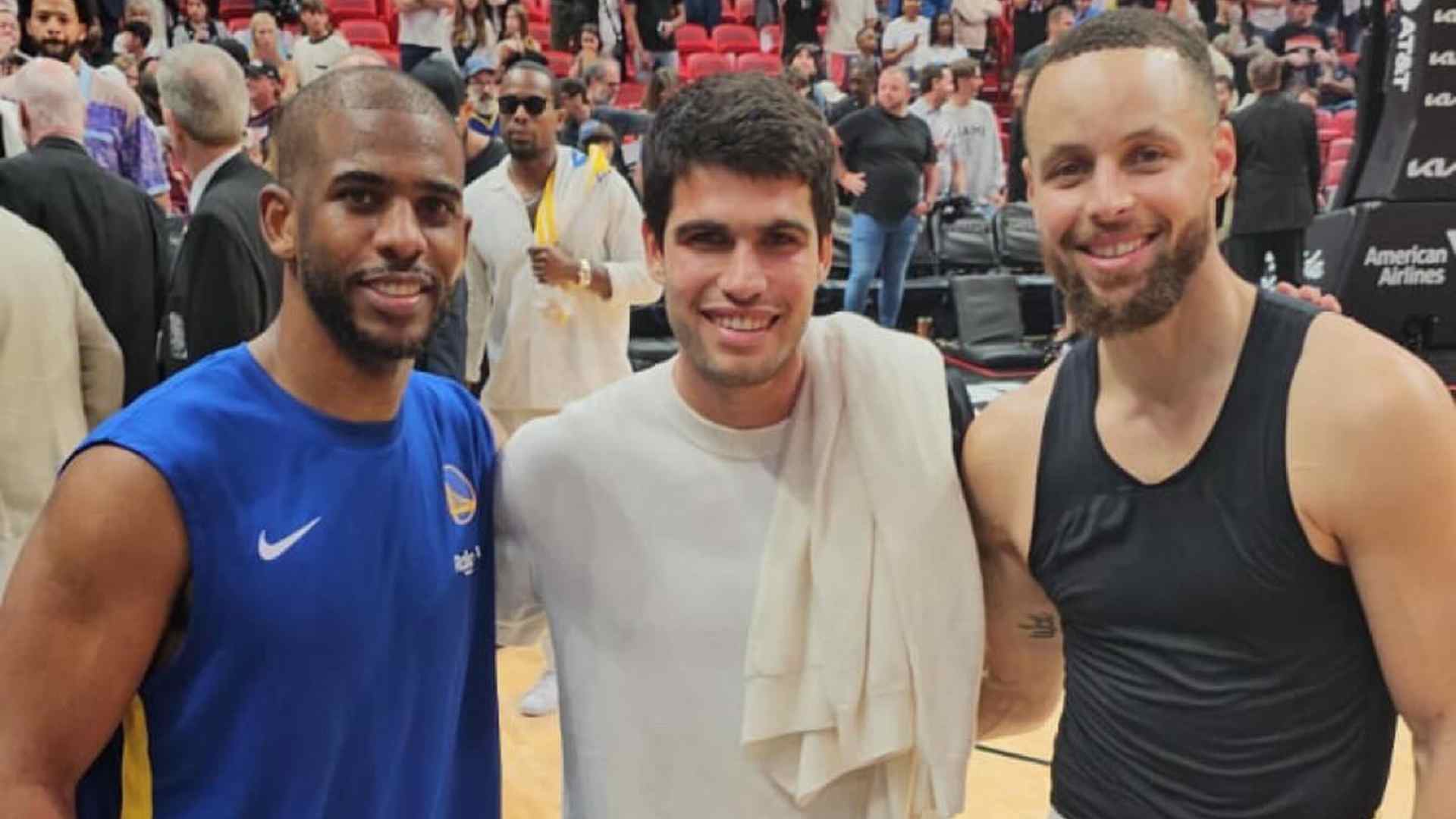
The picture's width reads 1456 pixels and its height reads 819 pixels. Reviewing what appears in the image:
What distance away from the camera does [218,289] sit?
125 inches

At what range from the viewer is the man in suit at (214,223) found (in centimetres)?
319

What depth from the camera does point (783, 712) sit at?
5.70 ft

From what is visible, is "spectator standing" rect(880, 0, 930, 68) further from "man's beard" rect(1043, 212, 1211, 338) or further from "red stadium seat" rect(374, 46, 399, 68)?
"man's beard" rect(1043, 212, 1211, 338)

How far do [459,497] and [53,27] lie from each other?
4.24 meters

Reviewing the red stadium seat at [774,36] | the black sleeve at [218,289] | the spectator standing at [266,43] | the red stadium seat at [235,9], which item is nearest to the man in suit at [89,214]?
the black sleeve at [218,289]

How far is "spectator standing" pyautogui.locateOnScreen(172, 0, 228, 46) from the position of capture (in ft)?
39.1

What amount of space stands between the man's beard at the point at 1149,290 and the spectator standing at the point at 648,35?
41.3ft

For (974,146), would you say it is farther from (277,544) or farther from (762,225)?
(277,544)

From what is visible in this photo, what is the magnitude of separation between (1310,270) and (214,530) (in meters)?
8.17

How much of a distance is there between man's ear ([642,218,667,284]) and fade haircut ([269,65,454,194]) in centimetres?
31

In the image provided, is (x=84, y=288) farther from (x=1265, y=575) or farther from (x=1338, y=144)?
(x=1338, y=144)

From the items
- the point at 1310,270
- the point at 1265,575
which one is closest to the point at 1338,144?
the point at 1310,270

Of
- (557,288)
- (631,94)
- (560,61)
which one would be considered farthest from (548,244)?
(631,94)

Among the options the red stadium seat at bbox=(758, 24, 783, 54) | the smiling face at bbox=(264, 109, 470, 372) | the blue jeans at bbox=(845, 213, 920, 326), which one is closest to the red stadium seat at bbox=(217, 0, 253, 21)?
the red stadium seat at bbox=(758, 24, 783, 54)
